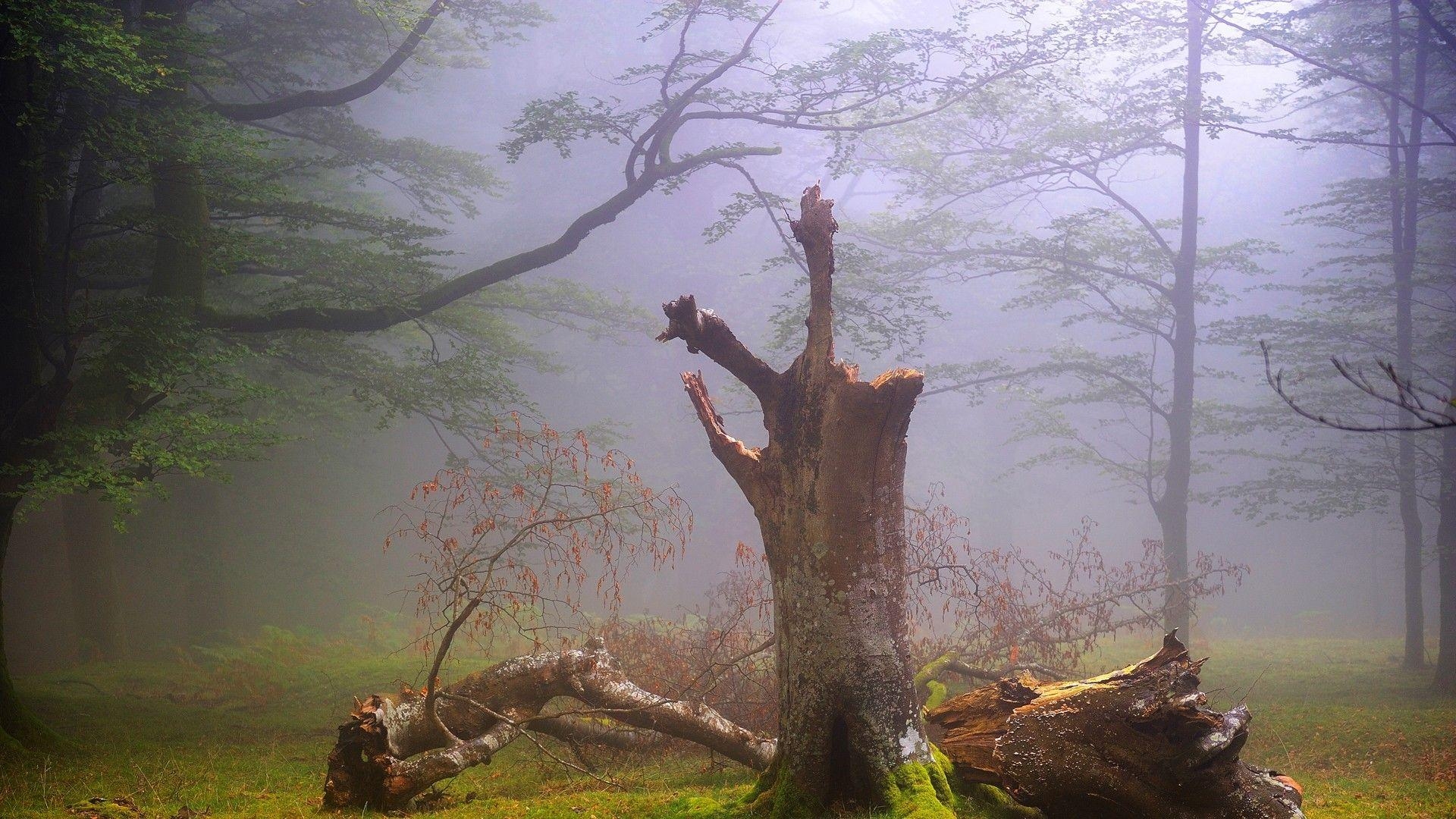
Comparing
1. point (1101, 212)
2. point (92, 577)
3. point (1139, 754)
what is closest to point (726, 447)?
point (1139, 754)

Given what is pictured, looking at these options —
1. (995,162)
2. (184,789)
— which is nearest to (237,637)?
(184,789)

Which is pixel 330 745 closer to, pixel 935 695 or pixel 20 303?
pixel 20 303

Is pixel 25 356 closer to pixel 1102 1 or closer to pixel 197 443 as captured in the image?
pixel 197 443

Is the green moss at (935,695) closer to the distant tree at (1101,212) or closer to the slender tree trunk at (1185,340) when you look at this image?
the distant tree at (1101,212)

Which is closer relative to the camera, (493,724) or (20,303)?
(493,724)

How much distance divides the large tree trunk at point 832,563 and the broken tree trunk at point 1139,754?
0.67 m

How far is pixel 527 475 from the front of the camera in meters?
12.1

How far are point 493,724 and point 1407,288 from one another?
17.0 meters

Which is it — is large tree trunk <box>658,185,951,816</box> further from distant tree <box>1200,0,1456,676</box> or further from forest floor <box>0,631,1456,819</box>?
distant tree <box>1200,0,1456,676</box>

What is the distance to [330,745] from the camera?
917 cm

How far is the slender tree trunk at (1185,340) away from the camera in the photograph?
15406 millimetres

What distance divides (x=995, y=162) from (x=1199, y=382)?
33.2 meters

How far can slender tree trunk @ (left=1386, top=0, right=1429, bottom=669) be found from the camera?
1373cm

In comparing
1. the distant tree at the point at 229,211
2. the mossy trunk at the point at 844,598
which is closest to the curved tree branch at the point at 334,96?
the distant tree at the point at 229,211
